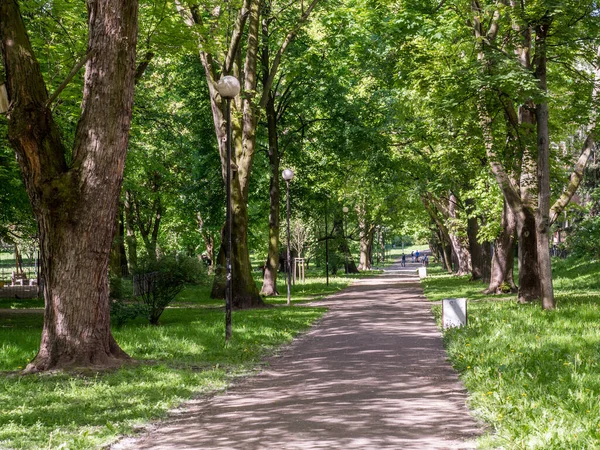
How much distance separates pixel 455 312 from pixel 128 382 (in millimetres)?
7721

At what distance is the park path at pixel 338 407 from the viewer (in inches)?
257

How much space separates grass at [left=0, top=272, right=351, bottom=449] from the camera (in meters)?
7.09

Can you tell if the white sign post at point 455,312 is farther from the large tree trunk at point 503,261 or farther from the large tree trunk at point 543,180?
the large tree trunk at point 503,261

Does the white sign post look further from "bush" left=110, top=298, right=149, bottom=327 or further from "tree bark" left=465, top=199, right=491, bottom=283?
"tree bark" left=465, top=199, right=491, bottom=283

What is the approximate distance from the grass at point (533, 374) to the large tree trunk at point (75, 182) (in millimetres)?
5177

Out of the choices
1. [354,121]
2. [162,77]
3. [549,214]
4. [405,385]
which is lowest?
[405,385]

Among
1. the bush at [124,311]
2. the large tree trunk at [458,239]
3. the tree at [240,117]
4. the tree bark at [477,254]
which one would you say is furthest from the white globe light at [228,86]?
the large tree trunk at [458,239]

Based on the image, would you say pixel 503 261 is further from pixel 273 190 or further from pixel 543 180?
pixel 543 180

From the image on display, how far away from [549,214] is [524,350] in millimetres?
8304

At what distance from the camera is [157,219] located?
145 ft

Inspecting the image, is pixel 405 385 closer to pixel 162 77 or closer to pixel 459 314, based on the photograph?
pixel 459 314

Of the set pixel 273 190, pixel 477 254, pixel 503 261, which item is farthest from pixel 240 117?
pixel 477 254

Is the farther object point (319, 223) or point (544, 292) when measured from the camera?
point (319, 223)

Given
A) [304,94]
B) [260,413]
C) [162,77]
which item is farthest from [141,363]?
[162,77]
